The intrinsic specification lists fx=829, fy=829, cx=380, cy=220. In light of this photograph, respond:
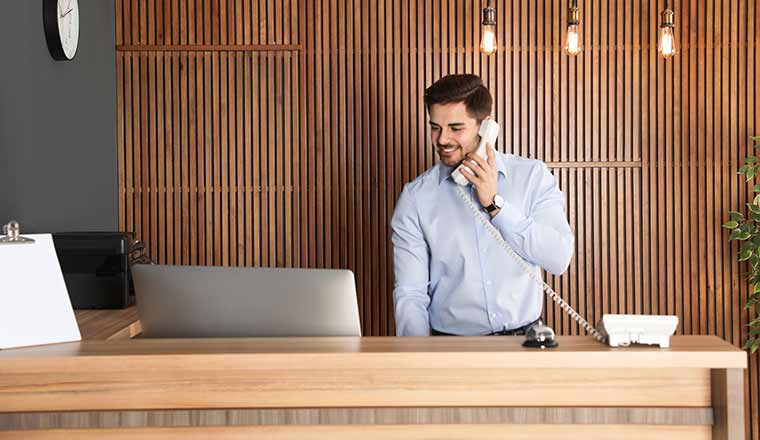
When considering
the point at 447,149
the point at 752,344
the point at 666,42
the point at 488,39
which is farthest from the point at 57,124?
the point at 752,344

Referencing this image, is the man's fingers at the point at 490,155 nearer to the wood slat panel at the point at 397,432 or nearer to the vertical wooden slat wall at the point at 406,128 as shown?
the wood slat panel at the point at 397,432

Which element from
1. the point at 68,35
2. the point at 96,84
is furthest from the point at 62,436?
the point at 96,84

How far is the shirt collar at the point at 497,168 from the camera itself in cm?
373

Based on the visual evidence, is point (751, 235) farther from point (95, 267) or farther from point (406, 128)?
point (95, 267)

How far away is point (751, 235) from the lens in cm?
503

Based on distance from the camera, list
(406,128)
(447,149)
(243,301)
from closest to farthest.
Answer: (243,301)
(447,149)
(406,128)

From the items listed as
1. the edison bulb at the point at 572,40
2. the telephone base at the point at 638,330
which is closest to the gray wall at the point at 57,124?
the telephone base at the point at 638,330

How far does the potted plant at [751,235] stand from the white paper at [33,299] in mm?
3918

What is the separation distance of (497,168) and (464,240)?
0.36 meters

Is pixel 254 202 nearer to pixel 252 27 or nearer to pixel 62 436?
pixel 252 27

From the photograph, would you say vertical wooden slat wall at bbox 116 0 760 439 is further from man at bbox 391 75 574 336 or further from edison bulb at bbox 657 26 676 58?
man at bbox 391 75 574 336

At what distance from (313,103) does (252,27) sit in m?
0.61

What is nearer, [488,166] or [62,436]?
[62,436]

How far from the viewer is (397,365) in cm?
204
